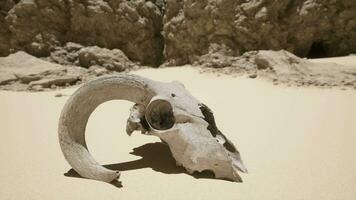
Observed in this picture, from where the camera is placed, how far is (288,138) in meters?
3.53

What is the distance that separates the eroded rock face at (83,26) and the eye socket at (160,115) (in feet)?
20.3

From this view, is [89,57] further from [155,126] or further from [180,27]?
[155,126]

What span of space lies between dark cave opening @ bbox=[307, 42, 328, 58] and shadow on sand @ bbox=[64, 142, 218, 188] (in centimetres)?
585

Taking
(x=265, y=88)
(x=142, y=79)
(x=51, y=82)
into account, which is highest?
(x=142, y=79)

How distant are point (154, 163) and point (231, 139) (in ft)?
3.20

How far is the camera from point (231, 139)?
3.62m

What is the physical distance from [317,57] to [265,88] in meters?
3.03

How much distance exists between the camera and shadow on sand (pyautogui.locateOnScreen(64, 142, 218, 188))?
2.75 meters

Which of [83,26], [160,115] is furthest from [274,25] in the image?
[160,115]

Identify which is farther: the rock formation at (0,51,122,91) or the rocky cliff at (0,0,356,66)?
the rocky cliff at (0,0,356,66)

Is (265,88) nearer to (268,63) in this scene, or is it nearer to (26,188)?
(268,63)

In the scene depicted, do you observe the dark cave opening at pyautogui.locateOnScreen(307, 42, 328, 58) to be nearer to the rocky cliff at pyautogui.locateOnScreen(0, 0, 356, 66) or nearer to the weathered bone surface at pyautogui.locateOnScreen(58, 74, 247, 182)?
the rocky cliff at pyautogui.locateOnScreen(0, 0, 356, 66)

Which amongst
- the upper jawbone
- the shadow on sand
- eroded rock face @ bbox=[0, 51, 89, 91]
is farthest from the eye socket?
eroded rock face @ bbox=[0, 51, 89, 91]

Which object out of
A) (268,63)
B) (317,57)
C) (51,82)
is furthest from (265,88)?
(51,82)
